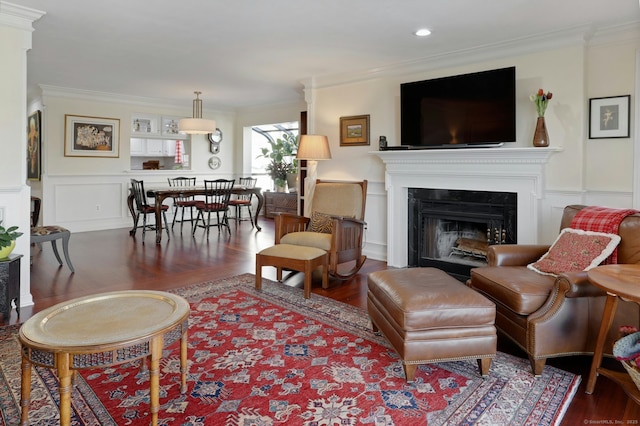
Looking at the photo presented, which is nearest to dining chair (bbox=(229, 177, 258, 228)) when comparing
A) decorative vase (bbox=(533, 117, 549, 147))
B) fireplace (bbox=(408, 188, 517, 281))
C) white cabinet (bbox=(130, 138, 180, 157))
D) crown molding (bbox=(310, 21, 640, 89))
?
white cabinet (bbox=(130, 138, 180, 157))

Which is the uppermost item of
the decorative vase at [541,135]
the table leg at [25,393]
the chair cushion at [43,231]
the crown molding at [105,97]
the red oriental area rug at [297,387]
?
the crown molding at [105,97]

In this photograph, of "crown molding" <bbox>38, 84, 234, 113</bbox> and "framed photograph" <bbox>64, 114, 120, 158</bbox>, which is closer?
"crown molding" <bbox>38, 84, 234, 113</bbox>

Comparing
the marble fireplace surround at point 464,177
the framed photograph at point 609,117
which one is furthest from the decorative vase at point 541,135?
the framed photograph at point 609,117

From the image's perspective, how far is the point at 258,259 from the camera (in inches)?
145

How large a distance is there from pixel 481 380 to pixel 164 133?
299 inches

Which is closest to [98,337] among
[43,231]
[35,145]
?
[43,231]

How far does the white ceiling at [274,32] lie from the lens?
310 cm

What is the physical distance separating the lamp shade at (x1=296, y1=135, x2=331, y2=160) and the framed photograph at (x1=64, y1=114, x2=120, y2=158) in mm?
4195

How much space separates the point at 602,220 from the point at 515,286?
33.1 inches

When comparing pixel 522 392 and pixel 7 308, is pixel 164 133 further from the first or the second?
pixel 522 392

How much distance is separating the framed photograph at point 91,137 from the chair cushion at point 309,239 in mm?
4880

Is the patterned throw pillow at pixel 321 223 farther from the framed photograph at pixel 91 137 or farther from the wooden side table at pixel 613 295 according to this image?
the framed photograph at pixel 91 137

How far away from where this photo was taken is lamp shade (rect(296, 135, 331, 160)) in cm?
501

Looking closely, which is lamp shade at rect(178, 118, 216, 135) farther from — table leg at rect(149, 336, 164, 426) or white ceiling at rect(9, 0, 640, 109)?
table leg at rect(149, 336, 164, 426)
